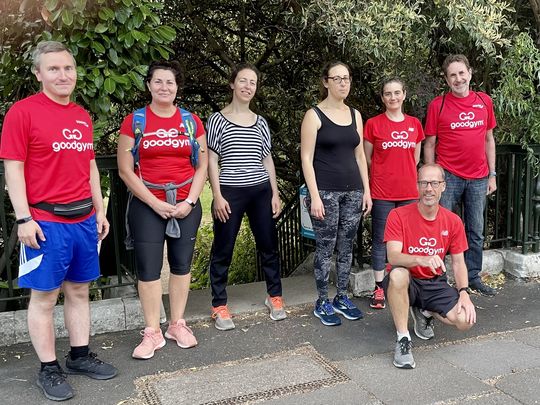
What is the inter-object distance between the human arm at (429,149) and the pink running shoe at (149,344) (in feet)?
8.90

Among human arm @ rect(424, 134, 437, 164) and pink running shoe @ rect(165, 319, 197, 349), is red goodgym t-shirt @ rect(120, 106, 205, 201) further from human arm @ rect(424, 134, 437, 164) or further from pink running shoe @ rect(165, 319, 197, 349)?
human arm @ rect(424, 134, 437, 164)

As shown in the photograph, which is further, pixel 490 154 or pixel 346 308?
pixel 490 154

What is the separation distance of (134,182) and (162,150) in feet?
0.95

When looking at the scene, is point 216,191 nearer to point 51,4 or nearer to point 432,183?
point 432,183

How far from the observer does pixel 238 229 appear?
4.36m

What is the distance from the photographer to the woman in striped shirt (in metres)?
4.16

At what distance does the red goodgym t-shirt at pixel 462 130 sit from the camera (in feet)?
15.5

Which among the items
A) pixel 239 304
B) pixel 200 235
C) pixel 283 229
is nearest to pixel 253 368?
pixel 239 304

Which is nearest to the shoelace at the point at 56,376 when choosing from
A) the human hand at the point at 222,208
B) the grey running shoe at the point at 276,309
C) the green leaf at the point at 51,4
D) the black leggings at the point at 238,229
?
the black leggings at the point at 238,229

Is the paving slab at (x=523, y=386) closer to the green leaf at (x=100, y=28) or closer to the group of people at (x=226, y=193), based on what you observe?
the group of people at (x=226, y=193)

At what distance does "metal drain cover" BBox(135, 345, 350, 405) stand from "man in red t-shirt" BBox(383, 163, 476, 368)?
0.58 metres

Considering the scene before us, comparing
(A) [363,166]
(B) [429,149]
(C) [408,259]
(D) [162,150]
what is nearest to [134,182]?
(D) [162,150]

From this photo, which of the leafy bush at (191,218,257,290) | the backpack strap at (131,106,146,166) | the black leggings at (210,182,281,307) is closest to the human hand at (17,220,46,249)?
the backpack strap at (131,106,146,166)

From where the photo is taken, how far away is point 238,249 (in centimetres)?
949
